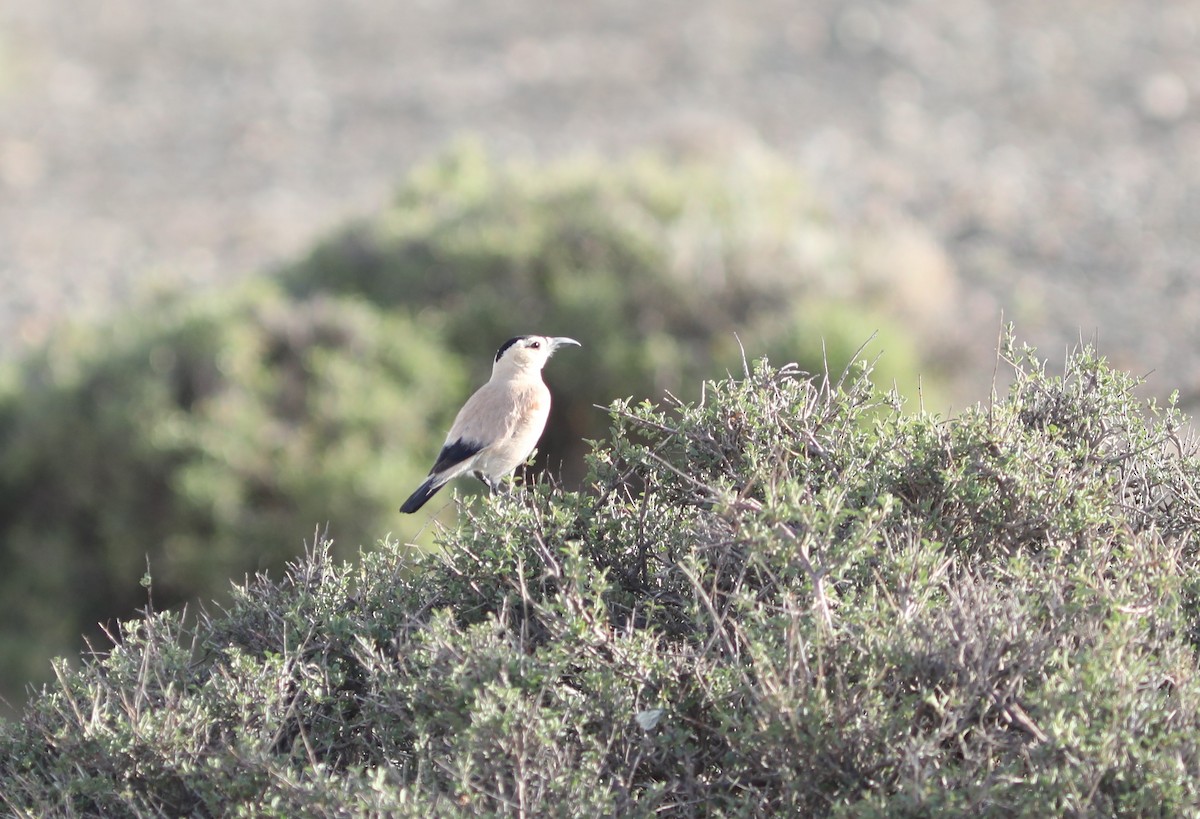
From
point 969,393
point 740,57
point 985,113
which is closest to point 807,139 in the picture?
point 985,113

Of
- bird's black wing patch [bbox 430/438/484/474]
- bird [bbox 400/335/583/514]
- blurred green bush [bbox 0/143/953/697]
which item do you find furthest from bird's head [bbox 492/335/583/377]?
blurred green bush [bbox 0/143/953/697]

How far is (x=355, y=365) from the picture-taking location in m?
10.0

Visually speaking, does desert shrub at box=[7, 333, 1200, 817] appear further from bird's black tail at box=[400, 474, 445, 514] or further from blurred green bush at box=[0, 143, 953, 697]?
blurred green bush at box=[0, 143, 953, 697]

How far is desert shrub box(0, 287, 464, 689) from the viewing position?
30.7 ft

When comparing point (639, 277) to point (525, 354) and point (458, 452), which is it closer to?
point (525, 354)

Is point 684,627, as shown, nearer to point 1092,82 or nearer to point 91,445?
point 91,445

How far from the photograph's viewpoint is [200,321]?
10344 millimetres

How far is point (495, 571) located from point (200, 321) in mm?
7516

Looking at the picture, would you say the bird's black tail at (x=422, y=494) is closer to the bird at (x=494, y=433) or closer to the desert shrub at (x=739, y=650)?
the bird at (x=494, y=433)

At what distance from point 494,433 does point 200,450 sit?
16.8 feet

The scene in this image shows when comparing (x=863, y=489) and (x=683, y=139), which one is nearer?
(x=863, y=489)

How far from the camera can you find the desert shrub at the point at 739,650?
2809 millimetres

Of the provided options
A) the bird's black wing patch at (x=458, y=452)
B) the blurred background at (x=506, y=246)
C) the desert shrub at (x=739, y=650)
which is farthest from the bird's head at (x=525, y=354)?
the blurred background at (x=506, y=246)

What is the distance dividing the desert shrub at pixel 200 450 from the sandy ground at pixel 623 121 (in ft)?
6.36
